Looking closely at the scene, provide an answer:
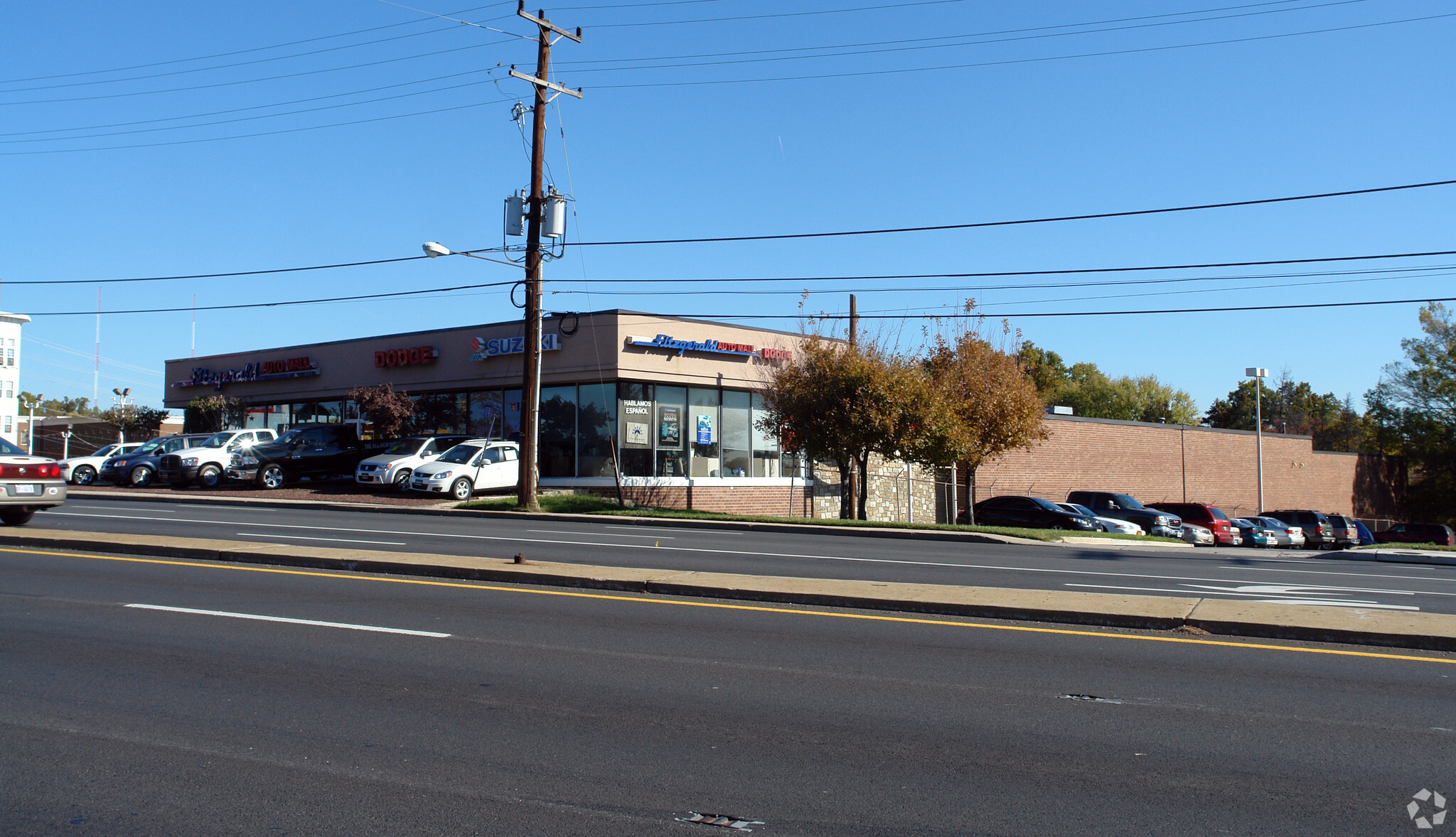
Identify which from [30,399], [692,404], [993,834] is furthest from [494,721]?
[30,399]

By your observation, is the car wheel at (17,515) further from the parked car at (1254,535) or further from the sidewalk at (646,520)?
the parked car at (1254,535)

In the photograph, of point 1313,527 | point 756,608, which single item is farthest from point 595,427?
point 1313,527

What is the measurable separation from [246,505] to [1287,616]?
24.6 m

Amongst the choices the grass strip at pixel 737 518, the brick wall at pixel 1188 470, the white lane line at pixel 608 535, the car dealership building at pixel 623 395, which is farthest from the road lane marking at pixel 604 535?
the brick wall at pixel 1188 470

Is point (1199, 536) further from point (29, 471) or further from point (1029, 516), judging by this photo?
point (29, 471)

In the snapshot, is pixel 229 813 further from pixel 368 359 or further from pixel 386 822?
pixel 368 359

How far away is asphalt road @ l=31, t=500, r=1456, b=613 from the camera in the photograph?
1303 centimetres

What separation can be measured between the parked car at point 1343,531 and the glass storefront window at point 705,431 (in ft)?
77.3

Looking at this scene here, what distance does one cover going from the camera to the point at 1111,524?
28.7 meters

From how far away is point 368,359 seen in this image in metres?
37.5

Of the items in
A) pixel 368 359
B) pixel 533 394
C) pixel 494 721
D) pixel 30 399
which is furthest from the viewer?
pixel 30 399

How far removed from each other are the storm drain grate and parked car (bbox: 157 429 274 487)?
31.5 m

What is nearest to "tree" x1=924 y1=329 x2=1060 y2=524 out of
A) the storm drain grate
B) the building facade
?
the storm drain grate

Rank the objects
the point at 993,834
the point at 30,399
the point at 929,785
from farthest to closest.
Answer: the point at 30,399
the point at 929,785
the point at 993,834
